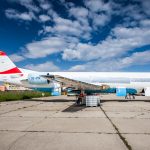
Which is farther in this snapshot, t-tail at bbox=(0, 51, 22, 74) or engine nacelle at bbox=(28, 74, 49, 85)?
t-tail at bbox=(0, 51, 22, 74)

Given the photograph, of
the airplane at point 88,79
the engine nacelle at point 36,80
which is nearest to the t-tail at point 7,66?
the airplane at point 88,79

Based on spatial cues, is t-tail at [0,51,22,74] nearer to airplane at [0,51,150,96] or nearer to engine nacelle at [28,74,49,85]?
airplane at [0,51,150,96]

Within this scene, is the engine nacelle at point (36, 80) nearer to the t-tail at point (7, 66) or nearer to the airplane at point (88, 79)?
the airplane at point (88, 79)

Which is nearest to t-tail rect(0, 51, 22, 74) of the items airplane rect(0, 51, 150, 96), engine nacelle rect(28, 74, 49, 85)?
airplane rect(0, 51, 150, 96)

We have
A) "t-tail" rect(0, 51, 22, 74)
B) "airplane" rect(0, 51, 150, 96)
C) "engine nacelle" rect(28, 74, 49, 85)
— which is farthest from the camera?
"t-tail" rect(0, 51, 22, 74)

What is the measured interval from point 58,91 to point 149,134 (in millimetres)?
21672

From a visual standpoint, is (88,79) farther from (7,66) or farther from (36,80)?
(7,66)

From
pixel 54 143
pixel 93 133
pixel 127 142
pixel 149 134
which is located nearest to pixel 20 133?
pixel 54 143

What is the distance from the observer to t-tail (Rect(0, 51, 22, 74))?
2959cm

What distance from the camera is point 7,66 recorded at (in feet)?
97.7

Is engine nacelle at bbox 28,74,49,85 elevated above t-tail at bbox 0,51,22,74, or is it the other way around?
t-tail at bbox 0,51,22,74

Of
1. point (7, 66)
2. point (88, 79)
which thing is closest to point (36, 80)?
point (7, 66)

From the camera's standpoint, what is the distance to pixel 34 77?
2859 cm

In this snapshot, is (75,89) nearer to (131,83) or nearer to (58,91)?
(58,91)
